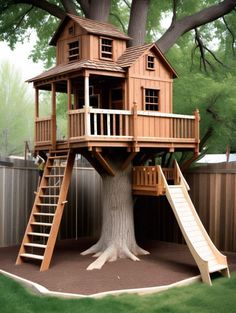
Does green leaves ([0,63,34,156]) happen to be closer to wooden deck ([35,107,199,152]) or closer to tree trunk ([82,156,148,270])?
wooden deck ([35,107,199,152])

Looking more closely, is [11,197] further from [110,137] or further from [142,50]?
[142,50]

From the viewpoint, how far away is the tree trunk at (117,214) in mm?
13000

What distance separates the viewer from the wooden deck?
37.5 ft

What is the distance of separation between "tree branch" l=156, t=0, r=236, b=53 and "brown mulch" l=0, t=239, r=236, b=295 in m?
6.35

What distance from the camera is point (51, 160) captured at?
42.9 ft

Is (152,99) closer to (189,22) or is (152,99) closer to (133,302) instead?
(189,22)

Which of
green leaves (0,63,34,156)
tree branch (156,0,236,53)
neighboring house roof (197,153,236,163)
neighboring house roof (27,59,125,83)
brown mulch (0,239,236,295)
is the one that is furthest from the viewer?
green leaves (0,63,34,156)

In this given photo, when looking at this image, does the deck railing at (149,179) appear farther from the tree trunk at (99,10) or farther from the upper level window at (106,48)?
the tree trunk at (99,10)

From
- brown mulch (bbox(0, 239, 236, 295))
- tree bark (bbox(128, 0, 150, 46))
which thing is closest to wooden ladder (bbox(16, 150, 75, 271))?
brown mulch (bbox(0, 239, 236, 295))

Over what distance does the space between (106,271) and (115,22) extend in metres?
12.5

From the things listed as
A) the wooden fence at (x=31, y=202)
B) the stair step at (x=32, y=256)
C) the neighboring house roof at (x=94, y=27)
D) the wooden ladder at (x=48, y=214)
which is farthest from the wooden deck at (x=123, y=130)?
the stair step at (x=32, y=256)

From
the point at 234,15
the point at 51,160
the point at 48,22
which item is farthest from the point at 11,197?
the point at 234,15

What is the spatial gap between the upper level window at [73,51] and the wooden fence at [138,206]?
395 centimetres

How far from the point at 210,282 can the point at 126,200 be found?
3677 millimetres
